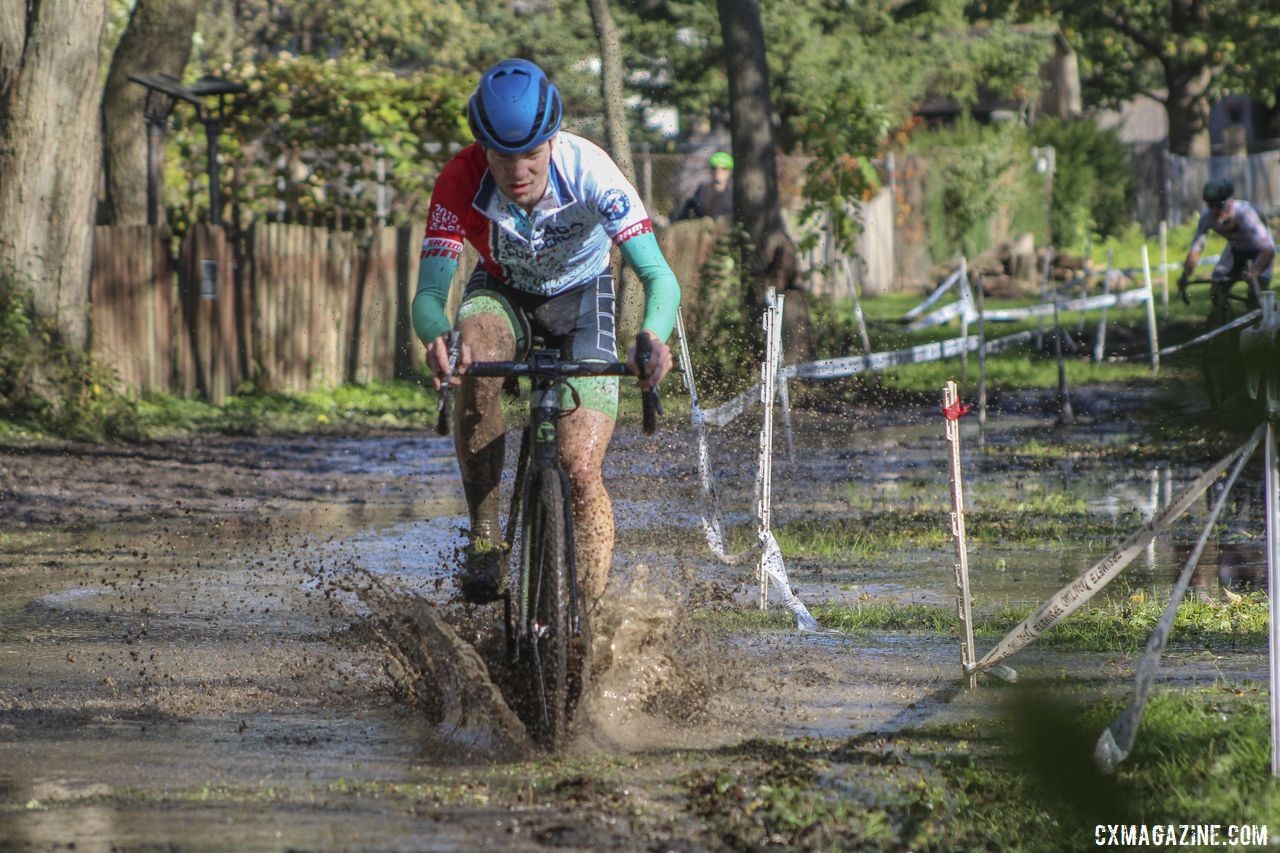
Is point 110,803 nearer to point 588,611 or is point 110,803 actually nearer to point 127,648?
point 588,611

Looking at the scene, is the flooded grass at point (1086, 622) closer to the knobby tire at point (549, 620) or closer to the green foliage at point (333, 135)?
the knobby tire at point (549, 620)

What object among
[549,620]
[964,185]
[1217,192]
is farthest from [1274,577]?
[964,185]

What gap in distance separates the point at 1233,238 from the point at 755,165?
4777 mm

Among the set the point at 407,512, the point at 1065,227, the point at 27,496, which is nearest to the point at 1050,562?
the point at 407,512

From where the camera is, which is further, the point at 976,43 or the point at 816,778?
the point at 976,43

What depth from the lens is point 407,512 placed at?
11.4 metres

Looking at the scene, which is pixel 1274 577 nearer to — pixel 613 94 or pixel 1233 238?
pixel 1233 238

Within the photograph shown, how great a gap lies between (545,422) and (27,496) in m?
7.24

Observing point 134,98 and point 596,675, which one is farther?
point 134,98

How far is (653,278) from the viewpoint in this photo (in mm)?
5418

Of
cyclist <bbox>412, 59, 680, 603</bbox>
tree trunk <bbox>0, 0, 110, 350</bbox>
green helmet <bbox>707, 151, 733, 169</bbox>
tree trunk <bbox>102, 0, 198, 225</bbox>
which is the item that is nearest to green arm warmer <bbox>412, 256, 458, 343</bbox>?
cyclist <bbox>412, 59, 680, 603</bbox>

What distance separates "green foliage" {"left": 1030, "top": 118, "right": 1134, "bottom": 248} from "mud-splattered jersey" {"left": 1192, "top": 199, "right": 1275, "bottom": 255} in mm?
21758

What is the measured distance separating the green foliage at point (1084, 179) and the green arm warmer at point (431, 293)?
3447 cm

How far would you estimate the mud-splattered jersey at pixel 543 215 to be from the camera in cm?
546
